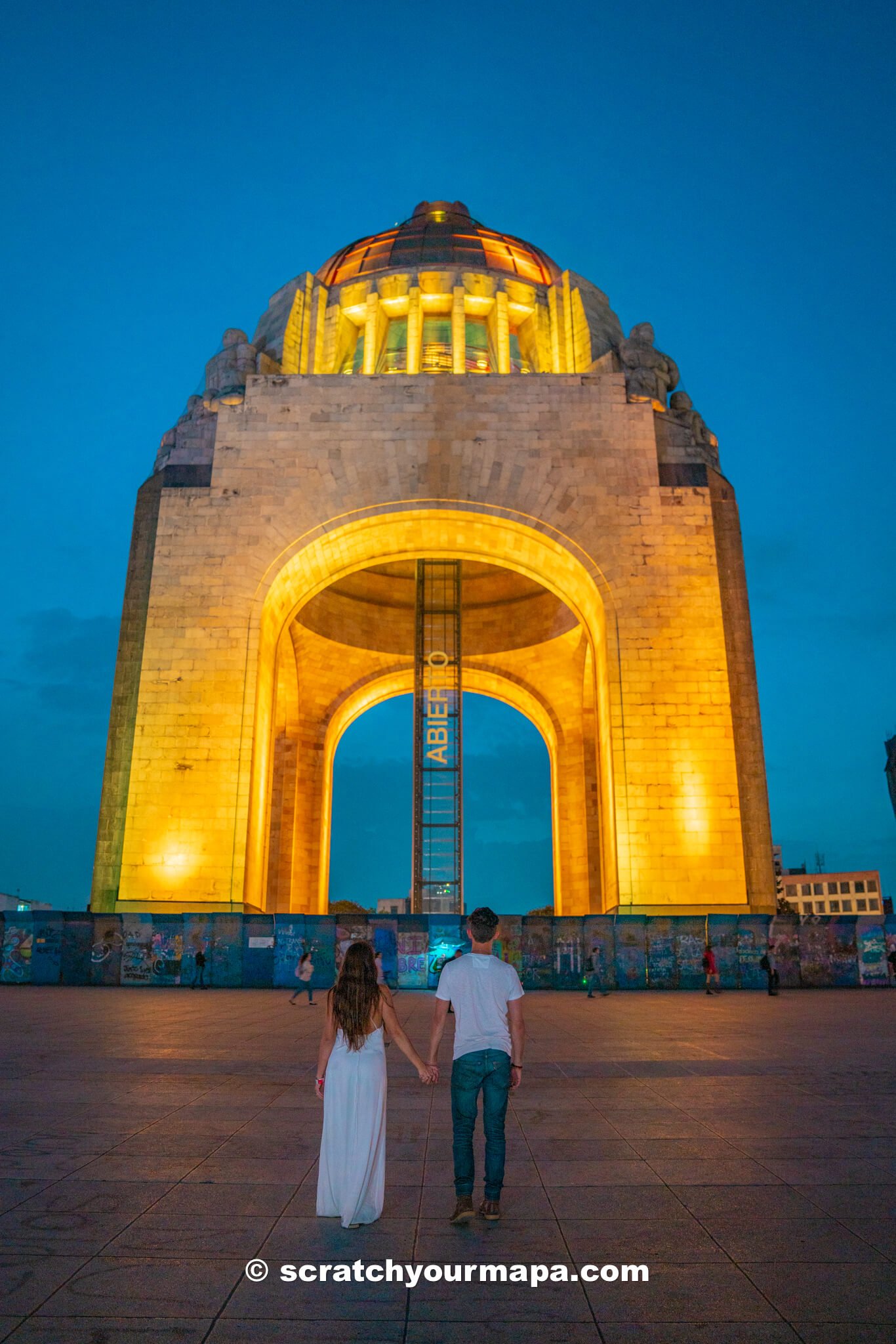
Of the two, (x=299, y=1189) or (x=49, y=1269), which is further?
(x=299, y=1189)

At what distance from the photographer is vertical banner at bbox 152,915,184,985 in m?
19.6

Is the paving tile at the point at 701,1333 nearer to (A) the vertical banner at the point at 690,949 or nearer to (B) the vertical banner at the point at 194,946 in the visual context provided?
(A) the vertical banner at the point at 690,949

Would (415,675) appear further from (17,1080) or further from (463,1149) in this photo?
(463,1149)

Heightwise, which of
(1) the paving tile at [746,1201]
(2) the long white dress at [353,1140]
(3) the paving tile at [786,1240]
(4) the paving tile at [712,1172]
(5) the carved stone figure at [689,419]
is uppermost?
(5) the carved stone figure at [689,419]

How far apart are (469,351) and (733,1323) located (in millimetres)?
33199

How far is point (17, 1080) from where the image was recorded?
697 cm

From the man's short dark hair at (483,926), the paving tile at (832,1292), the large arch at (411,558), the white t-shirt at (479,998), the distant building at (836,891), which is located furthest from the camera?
the distant building at (836,891)

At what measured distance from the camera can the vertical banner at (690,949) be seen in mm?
19812

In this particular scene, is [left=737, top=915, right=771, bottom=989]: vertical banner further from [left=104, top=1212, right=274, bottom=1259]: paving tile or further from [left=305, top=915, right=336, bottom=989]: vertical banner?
[left=104, top=1212, right=274, bottom=1259]: paving tile

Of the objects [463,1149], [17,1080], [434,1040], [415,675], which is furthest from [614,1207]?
[415,675]

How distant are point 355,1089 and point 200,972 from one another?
54.4ft

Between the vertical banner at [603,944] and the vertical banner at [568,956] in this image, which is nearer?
the vertical banner at [603,944]

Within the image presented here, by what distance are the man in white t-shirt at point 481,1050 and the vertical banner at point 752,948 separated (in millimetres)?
16956

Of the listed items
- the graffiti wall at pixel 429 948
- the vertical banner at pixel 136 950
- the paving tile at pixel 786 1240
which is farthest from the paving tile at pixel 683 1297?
the vertical banner at pixel 136 950
